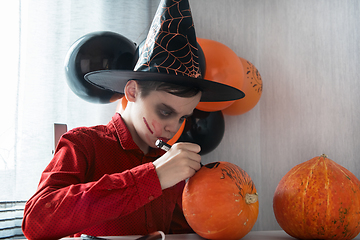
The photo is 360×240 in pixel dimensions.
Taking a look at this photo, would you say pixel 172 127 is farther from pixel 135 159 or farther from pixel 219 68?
pixel 219 68

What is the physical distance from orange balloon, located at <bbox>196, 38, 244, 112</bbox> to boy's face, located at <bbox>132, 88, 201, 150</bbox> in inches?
15.0

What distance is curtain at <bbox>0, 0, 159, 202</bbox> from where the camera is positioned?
4.91ft

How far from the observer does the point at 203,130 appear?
142cm

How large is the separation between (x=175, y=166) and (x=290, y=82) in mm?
1433

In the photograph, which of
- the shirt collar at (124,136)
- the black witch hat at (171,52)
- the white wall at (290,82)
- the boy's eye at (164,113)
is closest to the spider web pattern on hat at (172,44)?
the black witch hat at (171,52)

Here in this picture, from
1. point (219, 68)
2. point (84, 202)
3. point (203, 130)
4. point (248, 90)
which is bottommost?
point (84, 202)

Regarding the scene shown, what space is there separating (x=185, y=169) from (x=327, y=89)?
155 cm

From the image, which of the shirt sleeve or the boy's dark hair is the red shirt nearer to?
the shirt sleeve

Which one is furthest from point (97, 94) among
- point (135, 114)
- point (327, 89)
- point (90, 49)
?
point (327, 89)

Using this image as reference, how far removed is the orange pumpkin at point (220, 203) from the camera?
0.70m

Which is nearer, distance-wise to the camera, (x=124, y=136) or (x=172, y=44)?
(x=172, y=44)

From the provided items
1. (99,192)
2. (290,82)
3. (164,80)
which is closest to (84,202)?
(99,192)

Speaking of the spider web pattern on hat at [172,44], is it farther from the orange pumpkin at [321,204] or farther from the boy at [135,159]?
the orange pumpkin at [321,204]

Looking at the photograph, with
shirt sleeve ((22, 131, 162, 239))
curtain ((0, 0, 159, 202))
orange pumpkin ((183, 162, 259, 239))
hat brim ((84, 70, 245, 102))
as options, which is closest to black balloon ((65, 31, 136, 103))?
hat brim ((84, 70, 245, 102))
